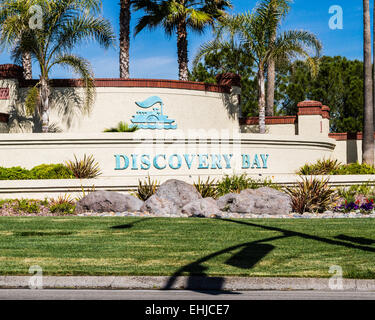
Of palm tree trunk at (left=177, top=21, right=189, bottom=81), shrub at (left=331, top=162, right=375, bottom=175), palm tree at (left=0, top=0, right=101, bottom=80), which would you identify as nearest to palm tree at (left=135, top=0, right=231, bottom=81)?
palm tree trunk at (left=177, top=21, right=189, bottom=81)

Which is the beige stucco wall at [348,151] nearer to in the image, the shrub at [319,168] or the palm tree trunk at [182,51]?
the shrub at [319,168]

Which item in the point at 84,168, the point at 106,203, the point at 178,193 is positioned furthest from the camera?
the point at 84,168

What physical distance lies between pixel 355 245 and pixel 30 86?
1670cm

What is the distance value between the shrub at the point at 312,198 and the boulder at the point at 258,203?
14.0 inches

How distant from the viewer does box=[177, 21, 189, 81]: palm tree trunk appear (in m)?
23.6

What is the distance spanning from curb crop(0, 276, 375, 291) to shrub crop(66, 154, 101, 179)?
1068 centimetres

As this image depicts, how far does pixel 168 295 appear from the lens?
6305 millimetres

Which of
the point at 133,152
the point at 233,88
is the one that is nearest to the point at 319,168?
the point at 233,88

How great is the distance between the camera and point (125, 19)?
22734 mm

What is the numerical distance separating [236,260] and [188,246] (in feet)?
4.66

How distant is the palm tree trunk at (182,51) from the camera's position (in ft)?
77.5

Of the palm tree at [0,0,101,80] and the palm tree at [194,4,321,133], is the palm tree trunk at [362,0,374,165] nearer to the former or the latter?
the palm tree at [194,4,321,133]

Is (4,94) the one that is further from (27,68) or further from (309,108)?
(309,108)

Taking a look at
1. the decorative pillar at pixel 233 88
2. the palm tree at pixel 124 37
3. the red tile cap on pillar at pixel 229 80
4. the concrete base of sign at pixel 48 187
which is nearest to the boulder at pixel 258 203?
the concrete base of sign at pixel 48 187
